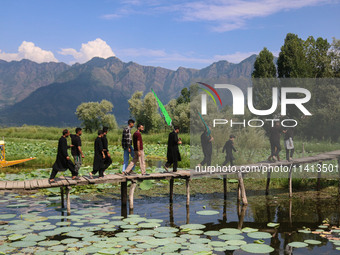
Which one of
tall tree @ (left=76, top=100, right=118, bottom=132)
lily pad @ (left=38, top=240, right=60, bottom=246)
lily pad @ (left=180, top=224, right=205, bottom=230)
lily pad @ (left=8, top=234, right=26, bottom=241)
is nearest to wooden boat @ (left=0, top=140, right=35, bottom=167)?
lily pad @ (left=8, top=234, right=26, bottom=241)

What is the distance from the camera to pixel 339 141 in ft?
117

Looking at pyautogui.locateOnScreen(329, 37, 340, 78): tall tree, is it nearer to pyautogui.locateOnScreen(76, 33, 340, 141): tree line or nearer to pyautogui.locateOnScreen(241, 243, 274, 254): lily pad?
pyautogui.locateOnScreen(76, 33, 340, 141): tree line

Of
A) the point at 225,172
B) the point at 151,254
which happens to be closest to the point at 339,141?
the point at 225,172

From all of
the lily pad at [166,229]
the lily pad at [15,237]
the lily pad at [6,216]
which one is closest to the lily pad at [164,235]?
the lily pad at [166,229]

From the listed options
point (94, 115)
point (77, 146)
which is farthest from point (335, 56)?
point (94, 115)

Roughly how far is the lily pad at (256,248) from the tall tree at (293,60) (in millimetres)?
34624

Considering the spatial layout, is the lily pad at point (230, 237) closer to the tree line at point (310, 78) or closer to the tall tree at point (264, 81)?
the tree line at point (310, 78)

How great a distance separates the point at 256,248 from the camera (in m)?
7.89

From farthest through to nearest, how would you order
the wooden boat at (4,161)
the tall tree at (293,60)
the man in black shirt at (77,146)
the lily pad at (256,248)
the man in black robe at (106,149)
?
the tall tree at (293,60) → the wooden boat at (4,161) → the man in black robe at (106,149) → the man in black shirt at (77,146) → the lily pad at (256,248)

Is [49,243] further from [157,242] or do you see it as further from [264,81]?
[264,81]

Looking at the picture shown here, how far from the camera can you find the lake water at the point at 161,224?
316 inches

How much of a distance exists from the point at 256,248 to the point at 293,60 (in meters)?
36.3

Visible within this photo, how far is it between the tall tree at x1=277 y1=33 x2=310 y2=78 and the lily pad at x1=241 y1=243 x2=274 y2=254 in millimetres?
34624

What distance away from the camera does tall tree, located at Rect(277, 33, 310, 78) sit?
132 ft
